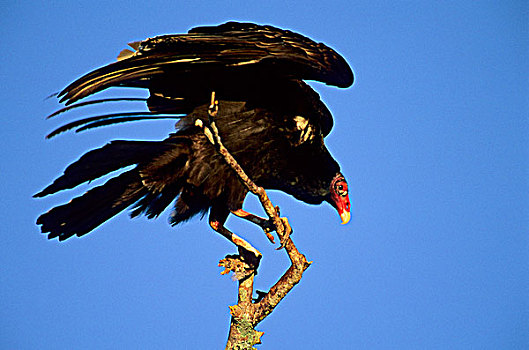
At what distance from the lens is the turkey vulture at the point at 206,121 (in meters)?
4.31

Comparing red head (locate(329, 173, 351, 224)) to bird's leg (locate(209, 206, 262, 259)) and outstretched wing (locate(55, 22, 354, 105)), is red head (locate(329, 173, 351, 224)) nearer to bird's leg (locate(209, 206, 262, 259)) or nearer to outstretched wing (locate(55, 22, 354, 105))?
bird's leg (locate(209, 206, 262, 259))

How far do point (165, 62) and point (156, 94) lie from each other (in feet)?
1.67

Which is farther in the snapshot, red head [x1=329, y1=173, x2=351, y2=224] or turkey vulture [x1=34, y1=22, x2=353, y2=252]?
red head [x1=329, y1=173, x2=351, y2=224]

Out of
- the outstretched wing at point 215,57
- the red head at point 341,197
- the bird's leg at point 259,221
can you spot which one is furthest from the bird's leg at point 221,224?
the outstretched wing at point 215,57

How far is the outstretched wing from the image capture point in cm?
417

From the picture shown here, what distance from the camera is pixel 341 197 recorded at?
5.51 metres

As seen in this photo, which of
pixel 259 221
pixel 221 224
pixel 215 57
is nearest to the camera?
pixel 215 57

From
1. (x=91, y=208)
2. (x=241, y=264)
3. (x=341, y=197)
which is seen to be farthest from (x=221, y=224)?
(x=341, y=197)

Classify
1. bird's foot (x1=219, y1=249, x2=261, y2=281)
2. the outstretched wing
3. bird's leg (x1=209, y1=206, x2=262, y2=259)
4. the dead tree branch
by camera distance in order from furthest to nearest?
bird's leg (x1=209, y1=206, x2=262, y2=259) < bird's foot (x1=219, y1=249, x2=261, y2=281) < the dead tree branch < the outstretched wing

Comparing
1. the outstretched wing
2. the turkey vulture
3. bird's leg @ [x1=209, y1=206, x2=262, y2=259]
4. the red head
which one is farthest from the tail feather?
the red head

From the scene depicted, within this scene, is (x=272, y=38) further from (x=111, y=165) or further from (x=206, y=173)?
(x=111, y=165)

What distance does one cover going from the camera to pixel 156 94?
15.5 feet

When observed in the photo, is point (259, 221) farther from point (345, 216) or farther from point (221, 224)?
point (345, 216)

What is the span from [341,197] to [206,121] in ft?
4.41
